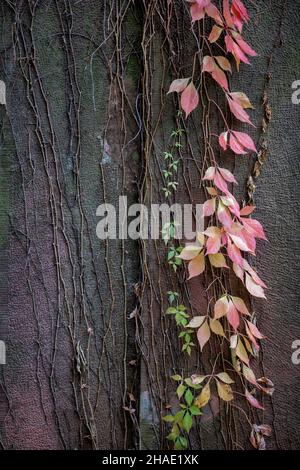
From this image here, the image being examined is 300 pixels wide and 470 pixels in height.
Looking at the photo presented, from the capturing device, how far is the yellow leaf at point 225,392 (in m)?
1.66

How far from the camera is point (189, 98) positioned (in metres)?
1.66

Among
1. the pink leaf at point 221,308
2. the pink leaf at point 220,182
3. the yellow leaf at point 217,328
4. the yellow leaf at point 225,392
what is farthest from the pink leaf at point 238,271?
the yellow leaf at point 225,392

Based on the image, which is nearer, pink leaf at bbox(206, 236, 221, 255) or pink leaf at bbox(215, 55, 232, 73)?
pink leaf at bbox(206, 236, 221, 255)

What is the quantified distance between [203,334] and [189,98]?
3.34 ft

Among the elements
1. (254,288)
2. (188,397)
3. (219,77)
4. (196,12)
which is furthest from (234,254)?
(196,12)

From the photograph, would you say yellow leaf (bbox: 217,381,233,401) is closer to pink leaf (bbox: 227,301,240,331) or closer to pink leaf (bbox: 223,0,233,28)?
pink leaf (bbox: 227,301,240,331)

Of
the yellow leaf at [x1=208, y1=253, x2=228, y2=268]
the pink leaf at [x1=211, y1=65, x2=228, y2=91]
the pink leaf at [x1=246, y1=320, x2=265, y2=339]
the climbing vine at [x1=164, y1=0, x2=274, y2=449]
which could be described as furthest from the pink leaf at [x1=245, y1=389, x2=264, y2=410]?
the pink leaf at [x1=211, y1=65, x2=228, y2=91]

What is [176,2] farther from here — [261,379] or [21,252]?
[261,379]

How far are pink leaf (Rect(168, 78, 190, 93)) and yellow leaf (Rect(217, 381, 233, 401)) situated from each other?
4.24 ft

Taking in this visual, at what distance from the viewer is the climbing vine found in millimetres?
1618

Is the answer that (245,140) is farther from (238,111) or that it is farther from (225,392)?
(225,392)

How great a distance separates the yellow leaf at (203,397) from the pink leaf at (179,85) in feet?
4.22

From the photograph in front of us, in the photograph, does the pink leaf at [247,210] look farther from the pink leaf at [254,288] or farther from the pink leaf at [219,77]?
the pink leaf at [219,77]
